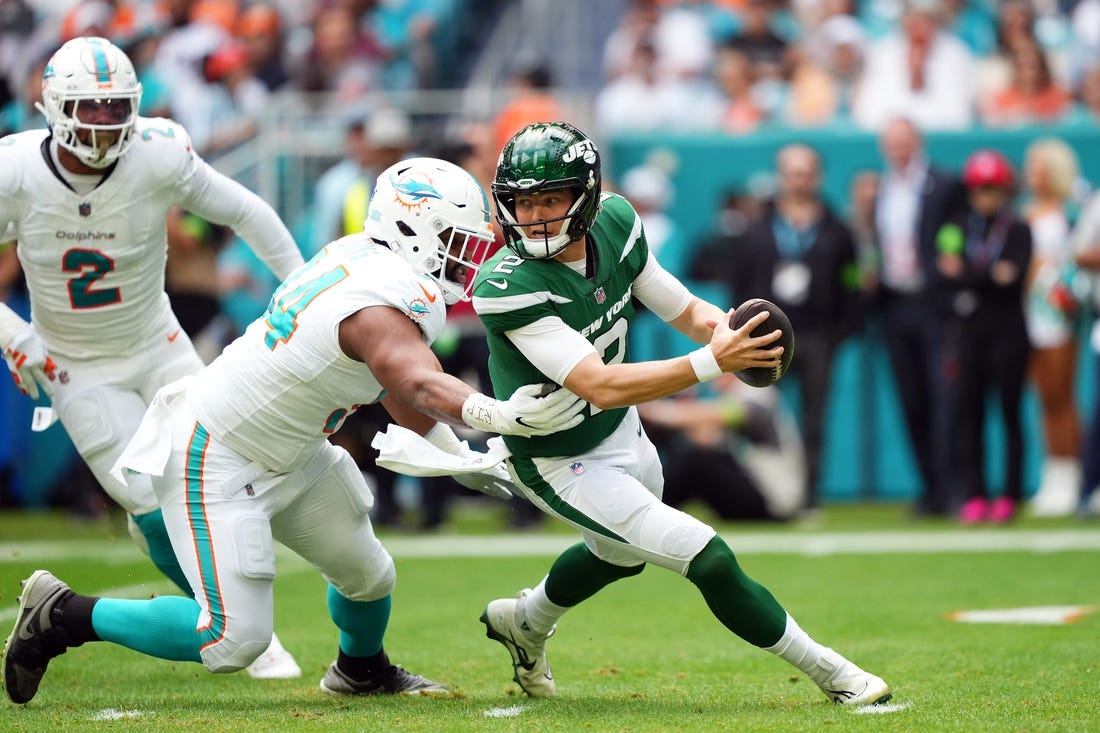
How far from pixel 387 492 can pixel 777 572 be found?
3.10 m

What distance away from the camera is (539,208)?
4.74 metres

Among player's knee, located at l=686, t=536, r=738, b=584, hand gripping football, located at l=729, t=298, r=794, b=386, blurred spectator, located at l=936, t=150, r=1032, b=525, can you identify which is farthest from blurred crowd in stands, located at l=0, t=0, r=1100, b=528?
hand gripping football, located at l=729, t=298, r=794, b=386

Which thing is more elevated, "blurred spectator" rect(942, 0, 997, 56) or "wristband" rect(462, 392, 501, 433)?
"blurred spectator" rect(942, 0, 997, 56)

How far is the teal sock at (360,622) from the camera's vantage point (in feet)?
17.4

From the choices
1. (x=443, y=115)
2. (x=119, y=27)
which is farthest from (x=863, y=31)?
(x=119, y=27)

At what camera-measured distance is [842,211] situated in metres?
12.2

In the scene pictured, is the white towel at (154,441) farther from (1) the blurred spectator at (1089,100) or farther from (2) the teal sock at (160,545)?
(1) the blurred spectator at (1089,100)

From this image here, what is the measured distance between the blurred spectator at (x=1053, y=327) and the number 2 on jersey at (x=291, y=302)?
697 centimetres

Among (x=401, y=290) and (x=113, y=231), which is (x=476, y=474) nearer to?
(x=401, y=290)

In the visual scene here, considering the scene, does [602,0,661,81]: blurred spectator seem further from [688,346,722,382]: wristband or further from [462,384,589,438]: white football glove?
[688,346,722,382]: wristband

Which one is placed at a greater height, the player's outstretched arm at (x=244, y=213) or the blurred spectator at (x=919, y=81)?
the blurred spectator at (x=919, y=81)

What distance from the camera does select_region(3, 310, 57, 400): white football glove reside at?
5.82 m

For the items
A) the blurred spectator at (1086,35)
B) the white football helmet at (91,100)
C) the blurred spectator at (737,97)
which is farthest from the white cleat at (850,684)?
the blurred spectator at (1086,35)

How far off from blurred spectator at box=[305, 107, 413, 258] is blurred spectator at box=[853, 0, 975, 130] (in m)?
3.76
